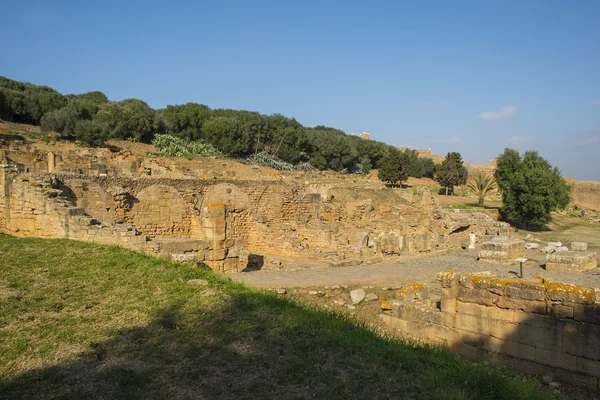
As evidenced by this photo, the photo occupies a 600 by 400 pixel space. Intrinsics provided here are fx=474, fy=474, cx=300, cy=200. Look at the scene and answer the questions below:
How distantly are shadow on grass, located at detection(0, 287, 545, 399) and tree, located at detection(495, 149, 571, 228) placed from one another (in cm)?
2824

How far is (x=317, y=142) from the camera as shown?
5725cm

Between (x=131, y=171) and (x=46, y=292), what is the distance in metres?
14.9

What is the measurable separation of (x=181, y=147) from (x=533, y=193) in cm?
2890

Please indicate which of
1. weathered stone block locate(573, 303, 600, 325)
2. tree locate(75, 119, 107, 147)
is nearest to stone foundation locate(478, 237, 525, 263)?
weathered stone block locate(573, 303, 600, 325)

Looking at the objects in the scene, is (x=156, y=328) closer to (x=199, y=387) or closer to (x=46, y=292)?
(x=199, y=387)

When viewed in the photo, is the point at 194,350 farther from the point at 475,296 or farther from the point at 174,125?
the point at 174,125

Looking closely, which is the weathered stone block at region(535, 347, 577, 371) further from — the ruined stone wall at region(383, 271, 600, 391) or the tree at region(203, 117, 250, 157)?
the tree at region(203, 117, 250, 157)

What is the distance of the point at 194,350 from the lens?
17.4 ft

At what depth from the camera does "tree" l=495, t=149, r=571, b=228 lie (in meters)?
30.7

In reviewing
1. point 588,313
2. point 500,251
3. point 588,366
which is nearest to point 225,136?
point 500,251

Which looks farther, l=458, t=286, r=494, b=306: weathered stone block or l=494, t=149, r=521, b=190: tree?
l=494, t=149, r=521, b=190: tree

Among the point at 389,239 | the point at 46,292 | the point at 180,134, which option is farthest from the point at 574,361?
the point at 180,134

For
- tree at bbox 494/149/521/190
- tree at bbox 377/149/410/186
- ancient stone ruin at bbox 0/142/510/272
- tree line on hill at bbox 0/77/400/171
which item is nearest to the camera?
ancient stone ruin at bbox 0/142/510/272

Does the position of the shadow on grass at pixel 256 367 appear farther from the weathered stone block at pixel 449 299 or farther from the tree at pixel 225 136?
the tree at pixel 225 136
